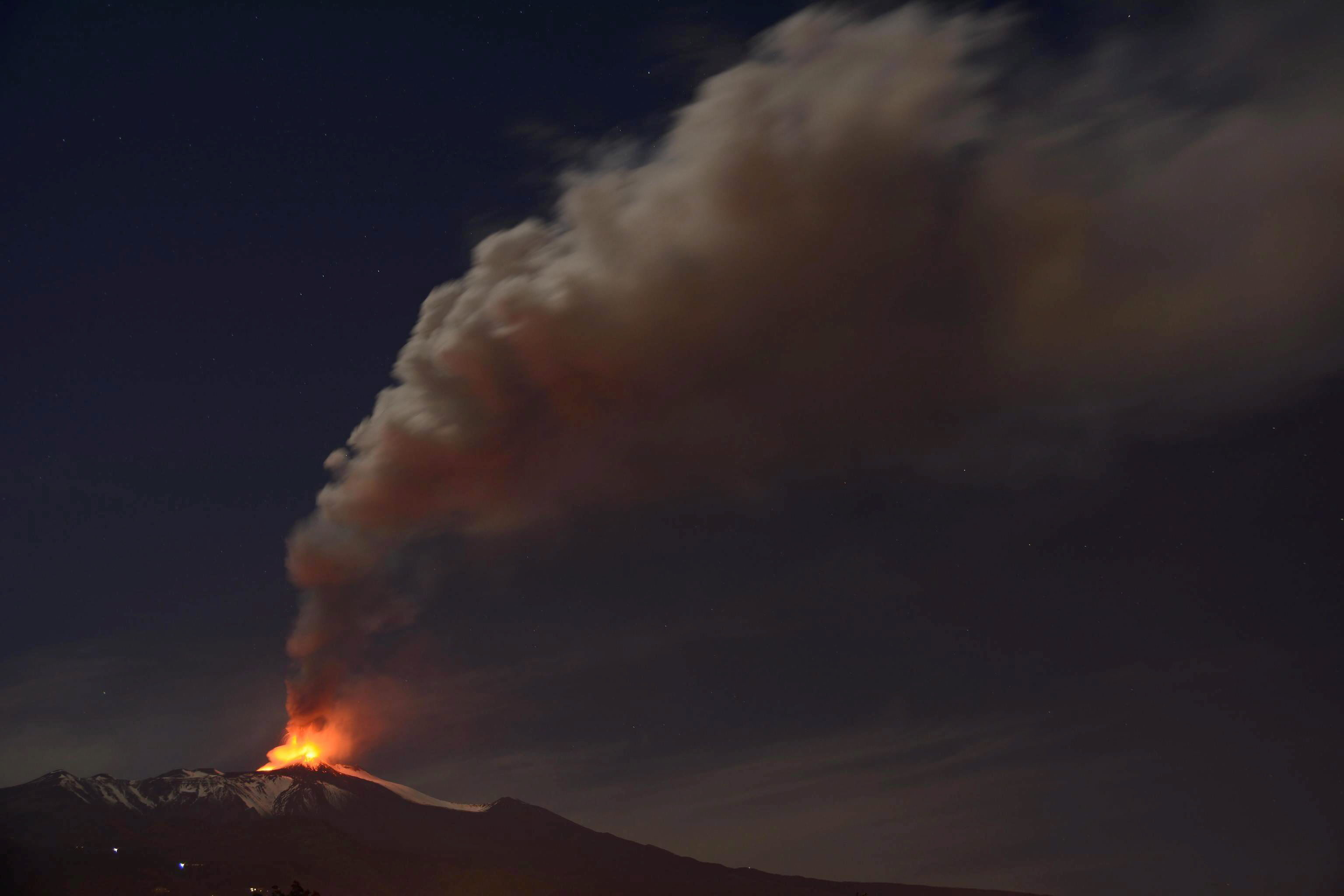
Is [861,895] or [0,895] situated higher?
[0,895]

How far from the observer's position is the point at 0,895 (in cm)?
19988

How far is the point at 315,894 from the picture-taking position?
90.8m

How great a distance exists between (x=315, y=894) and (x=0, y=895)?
150609 millimetres

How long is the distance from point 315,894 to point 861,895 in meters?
61.4

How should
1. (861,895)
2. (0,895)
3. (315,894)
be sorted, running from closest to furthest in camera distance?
(315,894) < (861,895) < (0,895)

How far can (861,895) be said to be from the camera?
122 meters

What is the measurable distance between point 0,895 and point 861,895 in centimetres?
16700

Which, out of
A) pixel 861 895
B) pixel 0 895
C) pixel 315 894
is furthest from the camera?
pixel 0 895

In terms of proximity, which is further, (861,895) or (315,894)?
(861,895)

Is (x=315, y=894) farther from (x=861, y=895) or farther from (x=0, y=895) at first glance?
(x=0, y=895)

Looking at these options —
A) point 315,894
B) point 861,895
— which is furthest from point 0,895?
point 861,895

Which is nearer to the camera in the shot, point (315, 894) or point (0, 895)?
point (315, 894)

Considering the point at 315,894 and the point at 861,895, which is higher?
the point at 315,894
